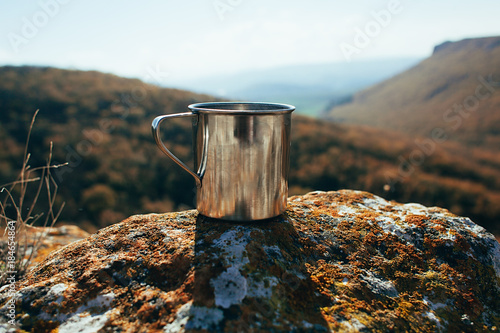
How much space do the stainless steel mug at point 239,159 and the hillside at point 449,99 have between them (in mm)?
40423

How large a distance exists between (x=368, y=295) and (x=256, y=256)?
69 cm

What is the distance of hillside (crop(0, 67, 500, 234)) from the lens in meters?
16.5

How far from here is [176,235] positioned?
2273 millimetres

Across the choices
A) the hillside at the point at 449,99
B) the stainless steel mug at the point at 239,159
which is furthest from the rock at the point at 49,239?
the hillside at the point at 449,99

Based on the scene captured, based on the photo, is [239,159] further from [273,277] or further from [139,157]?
[139,157]

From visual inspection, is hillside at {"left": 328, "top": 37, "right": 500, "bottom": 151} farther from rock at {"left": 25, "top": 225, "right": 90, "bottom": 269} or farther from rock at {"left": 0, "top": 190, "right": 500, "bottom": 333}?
rock at {"left": 25, "top": 225, "right": 90, "bottom": 269}

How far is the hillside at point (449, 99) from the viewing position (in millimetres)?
41312

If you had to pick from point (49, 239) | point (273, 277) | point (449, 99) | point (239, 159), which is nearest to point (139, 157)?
Result: point (49, 239)

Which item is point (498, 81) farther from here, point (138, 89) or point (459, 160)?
point (138, 89)

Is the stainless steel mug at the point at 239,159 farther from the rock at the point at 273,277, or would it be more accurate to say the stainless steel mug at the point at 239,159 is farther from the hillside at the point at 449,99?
the hillside at the point at 449,99

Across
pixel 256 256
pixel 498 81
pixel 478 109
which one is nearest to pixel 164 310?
pixel 256 256

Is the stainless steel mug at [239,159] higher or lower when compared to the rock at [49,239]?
higher

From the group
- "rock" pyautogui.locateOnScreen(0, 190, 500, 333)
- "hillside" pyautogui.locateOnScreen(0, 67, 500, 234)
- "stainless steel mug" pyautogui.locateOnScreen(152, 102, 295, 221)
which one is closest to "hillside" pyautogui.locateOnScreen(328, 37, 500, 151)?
"hillside" pyautogui.locateOnScreen(0, 67, 500, 234)

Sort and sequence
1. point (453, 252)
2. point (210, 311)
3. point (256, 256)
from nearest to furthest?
point (210, 311) → point (256, 256) → point (453, 252)
